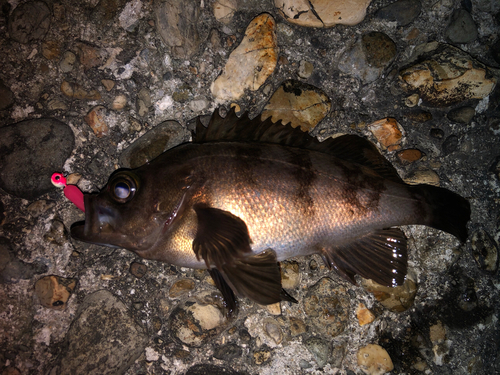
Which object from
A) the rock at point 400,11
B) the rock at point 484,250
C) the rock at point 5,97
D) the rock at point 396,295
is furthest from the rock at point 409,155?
the rock at point 5,97

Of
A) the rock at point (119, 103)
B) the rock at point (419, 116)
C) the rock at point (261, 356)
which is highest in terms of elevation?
the rock at point (419, 116)

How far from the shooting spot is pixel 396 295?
2.27 m

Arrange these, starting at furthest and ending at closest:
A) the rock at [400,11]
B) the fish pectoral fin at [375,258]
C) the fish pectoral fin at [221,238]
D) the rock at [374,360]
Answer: the rock at [400,11] → the rock at [374,360] → the fish pectoral fin at [375,258] → the fish pectoral fin at [221,238]

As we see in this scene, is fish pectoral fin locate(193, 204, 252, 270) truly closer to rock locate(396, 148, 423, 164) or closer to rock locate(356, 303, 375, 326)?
rock locate(356, 303, 375, 326)

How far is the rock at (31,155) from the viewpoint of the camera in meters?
2.20

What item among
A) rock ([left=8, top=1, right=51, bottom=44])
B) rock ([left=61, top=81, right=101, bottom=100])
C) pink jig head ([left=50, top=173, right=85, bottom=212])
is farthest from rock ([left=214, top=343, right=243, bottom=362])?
rock ([left=8, top=1, right=51, bottom=44])

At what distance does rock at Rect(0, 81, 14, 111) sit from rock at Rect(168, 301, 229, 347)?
194 centimetres

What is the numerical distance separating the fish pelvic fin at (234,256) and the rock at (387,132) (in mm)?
1242

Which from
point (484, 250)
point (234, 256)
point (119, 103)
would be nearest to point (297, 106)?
point (234, 256)

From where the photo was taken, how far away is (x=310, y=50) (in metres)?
2.38

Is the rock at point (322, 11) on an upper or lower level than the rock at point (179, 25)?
upper

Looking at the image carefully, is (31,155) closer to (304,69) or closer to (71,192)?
(71,192)

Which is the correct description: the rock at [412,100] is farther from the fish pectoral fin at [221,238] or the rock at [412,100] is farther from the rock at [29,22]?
the rock at [29,22]

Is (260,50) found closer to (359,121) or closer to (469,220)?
(359,121)
